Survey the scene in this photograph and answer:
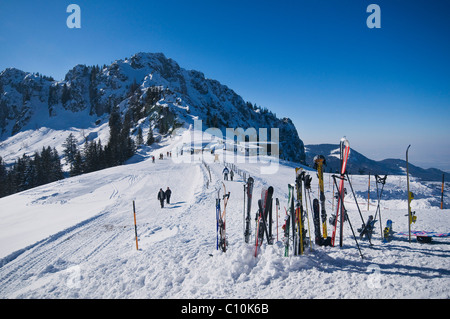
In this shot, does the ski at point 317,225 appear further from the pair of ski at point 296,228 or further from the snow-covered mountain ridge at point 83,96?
the snow-covered mountain ridge at point 83,96

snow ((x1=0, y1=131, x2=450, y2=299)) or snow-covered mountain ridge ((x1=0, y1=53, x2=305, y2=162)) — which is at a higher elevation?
snow-covered mountain ridge ((x1=0, y1=53, x2=305, y2=162))

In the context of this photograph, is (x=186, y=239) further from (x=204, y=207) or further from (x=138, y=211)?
(x=138, y=211)

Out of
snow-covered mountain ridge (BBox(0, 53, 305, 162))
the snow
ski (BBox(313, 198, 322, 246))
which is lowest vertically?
the snow

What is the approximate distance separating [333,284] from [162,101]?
10469 centimetres

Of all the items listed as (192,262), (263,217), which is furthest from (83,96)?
(263,217)

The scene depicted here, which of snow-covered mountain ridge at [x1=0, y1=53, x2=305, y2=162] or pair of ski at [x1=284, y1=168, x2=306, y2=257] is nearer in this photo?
pair of ski at [x1=284, y1=168, x2=306, y2=257]

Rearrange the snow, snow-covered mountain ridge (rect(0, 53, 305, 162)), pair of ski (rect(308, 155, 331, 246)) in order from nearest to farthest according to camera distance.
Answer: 1. the snow
2. pair of ski (rect(308, 155, 331, 246))
3. snow-covered mountain ridge (rect(0, 53, 305, 162))

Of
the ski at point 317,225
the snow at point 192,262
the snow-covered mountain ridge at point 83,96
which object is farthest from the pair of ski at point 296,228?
the snow-covered mountain ridge at point 83,96

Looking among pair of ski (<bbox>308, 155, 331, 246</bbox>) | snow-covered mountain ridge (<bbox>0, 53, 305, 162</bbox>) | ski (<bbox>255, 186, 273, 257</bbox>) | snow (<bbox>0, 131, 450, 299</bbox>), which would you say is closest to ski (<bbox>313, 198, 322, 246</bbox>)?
pair of ski (<bbox>308, 155, 331, 246</bbox>)

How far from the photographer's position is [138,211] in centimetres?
1441

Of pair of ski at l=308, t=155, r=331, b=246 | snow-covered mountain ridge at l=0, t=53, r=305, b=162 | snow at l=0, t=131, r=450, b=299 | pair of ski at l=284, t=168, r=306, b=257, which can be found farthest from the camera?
snow-covered mountain ridge at l=0, t=53, r=305, b=162

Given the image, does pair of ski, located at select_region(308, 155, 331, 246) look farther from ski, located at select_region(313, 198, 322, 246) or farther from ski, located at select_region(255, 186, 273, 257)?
ski, located at select_region(255, 186, 273, 257)

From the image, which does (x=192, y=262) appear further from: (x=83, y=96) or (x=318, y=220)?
(x=83, y=96)
